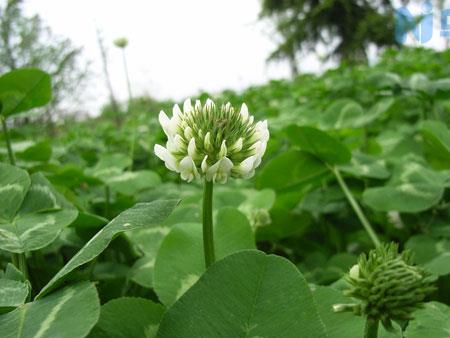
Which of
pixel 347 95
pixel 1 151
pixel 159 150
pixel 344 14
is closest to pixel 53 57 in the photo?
pixel 347 95

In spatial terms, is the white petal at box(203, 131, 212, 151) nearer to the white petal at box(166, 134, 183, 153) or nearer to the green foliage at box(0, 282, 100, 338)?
the white petal at box(166, 134, 183, 153)

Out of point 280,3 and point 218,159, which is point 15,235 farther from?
point 280,3

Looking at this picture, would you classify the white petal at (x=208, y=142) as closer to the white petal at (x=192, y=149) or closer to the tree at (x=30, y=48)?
the white petal at (x=192, y=149)

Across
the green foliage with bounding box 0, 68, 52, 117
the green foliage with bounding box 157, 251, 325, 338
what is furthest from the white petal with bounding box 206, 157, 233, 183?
the green foliage with bounding box 0, 68, 52, 117

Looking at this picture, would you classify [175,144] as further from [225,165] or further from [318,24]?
[318,24]

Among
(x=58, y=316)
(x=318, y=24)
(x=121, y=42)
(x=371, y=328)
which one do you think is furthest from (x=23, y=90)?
(x=318, y=24)
